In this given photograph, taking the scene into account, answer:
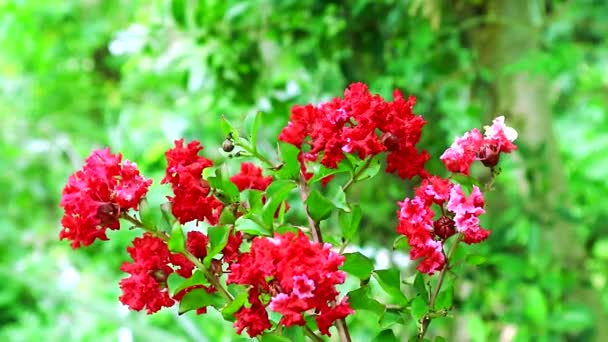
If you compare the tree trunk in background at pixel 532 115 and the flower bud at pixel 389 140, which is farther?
the tree trunk in background at pixel 532 115

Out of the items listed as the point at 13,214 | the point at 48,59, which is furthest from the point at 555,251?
the point at 13,214

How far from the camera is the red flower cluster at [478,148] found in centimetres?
56

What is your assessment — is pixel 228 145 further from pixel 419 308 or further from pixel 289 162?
pixel 419 308

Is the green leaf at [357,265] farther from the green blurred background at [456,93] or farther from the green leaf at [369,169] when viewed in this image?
the green blurred background at [456,93]

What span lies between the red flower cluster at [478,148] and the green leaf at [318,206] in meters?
0.08

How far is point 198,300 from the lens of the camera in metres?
0.54

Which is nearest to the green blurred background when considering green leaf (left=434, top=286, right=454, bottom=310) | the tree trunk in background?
the tree trunk in background

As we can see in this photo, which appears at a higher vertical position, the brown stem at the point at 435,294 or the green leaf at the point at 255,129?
the green leaf at the point at 255,129

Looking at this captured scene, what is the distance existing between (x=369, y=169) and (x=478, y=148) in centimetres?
7

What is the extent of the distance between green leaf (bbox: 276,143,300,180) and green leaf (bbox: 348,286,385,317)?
0.28ft

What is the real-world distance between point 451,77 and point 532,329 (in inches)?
16.2

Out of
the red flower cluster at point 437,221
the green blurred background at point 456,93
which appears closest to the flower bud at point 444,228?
the red flower cluster at point 437,221

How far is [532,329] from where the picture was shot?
1272 millimetres

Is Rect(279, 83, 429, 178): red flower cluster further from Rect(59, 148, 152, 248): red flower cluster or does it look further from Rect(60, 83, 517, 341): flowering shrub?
Rect(59, 148, 152, 248): red flower cluster
